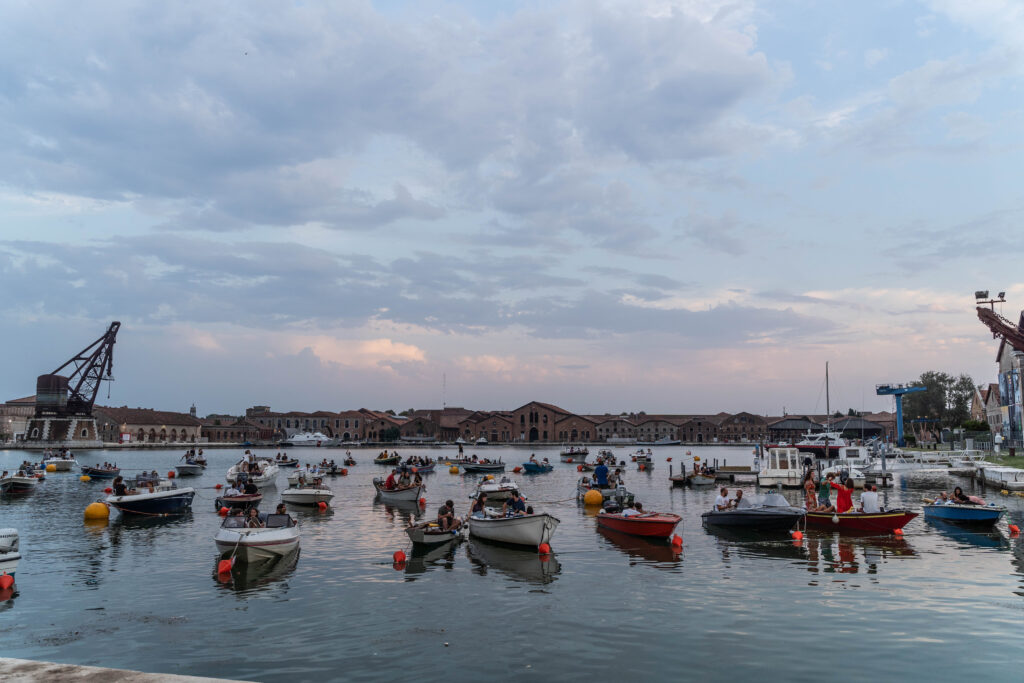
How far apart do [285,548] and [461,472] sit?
210ft

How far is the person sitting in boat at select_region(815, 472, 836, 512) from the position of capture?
3177 centimetres

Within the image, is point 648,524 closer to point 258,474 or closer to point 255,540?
point 255,540

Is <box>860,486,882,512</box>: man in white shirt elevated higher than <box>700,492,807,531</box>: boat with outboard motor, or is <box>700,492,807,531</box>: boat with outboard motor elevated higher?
<box>860,486,882,512</box>: man in white shirt

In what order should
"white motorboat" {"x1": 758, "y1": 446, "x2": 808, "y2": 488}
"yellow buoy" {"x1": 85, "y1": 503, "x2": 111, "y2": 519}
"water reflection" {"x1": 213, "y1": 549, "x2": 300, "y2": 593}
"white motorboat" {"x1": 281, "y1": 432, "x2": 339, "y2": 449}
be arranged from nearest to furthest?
"water reflection" {"x1": 213, "y1": 549, "x2": 300, "y2": 593}
"yellow buoy" {"x1": 85, "y1": 503, "x2": 111, "y2": 519}
"white motorboat" {"x1": 758, "y1": 446, "x2": 808, "y2": 488}
"white motorboat" {"x1": 281, "y1": 432, "x2": 339, "y2": 449}

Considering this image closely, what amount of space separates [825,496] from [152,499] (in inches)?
1582

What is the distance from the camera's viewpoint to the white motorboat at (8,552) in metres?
22.9

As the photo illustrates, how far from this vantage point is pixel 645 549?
28234mm

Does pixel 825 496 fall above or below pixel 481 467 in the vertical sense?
above

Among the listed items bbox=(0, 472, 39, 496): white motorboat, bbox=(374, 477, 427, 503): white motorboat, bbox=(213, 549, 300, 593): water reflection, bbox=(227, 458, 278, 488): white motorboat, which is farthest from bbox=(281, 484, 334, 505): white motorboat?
bbox=(0, 472, 39, 496): white motorboat

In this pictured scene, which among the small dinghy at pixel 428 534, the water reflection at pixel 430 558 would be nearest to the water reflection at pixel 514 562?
the water reflection at pixel 430 558

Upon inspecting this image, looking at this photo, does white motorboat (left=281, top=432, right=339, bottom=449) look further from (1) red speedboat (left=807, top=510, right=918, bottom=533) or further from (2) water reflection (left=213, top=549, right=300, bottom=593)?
(1) red speedboat (left=807, top=510, right=918, bottom=533)

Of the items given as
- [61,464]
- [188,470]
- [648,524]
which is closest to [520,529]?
[648,524]

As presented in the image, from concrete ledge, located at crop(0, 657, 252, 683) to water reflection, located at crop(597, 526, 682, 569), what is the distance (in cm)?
1926

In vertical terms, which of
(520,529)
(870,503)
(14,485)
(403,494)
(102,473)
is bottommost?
(102,473)
